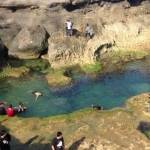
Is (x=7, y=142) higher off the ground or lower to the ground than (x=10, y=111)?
higher

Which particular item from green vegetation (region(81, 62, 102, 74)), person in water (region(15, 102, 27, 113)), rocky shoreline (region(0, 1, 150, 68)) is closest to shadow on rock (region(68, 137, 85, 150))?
person in water (region(15, 102, 27, 113))

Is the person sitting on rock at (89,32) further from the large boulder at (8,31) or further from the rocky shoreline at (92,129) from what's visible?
the rocky shoreline at (92,129)

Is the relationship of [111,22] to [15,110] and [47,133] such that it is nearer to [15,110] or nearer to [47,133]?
[15,110]

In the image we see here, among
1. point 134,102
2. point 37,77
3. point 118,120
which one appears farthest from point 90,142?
point 37,77

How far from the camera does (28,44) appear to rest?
46.2m

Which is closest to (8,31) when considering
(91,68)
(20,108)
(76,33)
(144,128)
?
(76,33)

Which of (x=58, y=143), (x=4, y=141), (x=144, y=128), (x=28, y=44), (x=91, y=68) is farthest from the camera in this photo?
(x=28, y=44)

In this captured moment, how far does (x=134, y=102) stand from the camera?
1340 inches

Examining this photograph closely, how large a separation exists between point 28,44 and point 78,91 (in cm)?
1004

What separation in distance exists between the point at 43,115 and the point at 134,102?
7.66m

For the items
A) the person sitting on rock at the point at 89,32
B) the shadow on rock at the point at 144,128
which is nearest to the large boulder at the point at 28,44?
the person sitting on rock at the point at 89,32

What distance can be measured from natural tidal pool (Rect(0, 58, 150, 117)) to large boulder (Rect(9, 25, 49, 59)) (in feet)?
15.4

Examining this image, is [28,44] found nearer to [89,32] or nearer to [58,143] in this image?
[89,32]

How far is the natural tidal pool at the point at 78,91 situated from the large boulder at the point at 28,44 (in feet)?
15.4
